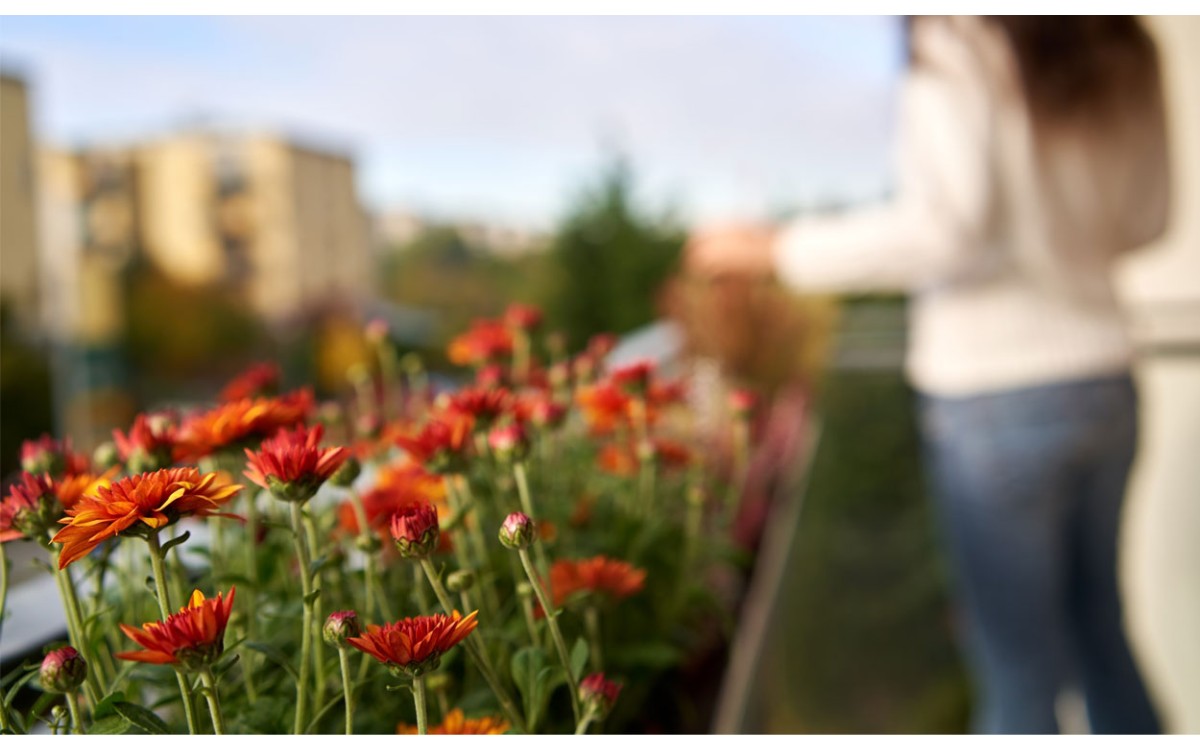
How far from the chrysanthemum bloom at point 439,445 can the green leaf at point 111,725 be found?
163 millimetres

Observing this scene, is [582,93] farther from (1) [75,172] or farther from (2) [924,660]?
(2) [924,660]

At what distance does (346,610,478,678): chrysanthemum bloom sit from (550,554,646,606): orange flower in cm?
19

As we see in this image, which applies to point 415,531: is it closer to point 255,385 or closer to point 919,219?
point 255,385

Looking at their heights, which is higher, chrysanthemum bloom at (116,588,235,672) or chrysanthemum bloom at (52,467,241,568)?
chrysanthemum bloom at (52,467,241,568)

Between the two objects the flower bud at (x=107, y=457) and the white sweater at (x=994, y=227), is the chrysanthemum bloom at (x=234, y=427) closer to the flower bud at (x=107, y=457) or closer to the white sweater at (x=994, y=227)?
the flower bud at (x=107, y=457)

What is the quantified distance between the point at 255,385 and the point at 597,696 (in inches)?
15.2

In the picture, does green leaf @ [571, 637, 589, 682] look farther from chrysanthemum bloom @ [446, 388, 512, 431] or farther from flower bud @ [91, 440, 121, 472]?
flower bud @ [91, 440, 121, 472]

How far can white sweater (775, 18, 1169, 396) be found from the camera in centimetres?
95

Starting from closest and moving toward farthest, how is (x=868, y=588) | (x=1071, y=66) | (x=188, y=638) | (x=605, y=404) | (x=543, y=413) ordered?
(x=188, y=638) → (x=543, y=413) → (x=605, y=404) → (x=1071, y=66) → (x=868, y=588)

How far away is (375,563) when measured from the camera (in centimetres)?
Result: 47

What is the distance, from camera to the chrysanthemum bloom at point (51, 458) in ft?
1.54

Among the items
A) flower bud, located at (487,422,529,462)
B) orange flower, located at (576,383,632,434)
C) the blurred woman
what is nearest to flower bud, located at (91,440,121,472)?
flower bud, located at (487,422,529,462)

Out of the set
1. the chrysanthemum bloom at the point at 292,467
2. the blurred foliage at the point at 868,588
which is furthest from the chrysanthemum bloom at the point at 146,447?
the blurred foliage at the point at 868,588

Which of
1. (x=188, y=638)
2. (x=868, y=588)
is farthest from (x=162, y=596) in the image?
(x=868, y=588)
